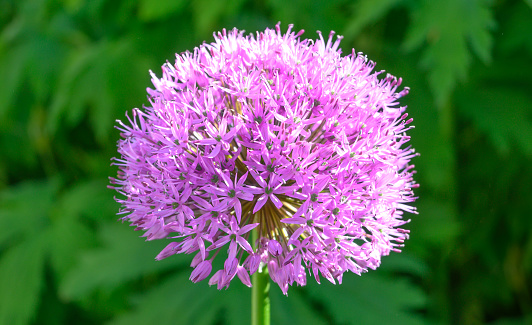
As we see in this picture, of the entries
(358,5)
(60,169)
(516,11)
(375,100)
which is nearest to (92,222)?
(60,169)

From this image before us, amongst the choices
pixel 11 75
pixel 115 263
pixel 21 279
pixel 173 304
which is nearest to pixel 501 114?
pixel 173 304

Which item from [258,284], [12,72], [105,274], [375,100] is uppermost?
[12,72]

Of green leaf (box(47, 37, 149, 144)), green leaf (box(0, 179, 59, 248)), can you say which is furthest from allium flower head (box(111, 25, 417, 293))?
green leaf (box(0, 179, 59, 248))

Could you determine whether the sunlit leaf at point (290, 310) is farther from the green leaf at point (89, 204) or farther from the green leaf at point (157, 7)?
the green leaf at point (157, 7)

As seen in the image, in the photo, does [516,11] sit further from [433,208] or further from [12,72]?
[12,72]

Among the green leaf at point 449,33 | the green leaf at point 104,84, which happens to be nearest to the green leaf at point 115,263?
the green leaf at point 104,84

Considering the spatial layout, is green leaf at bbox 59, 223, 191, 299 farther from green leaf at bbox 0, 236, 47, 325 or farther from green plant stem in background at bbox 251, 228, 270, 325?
green plant stem in background at bbox 251, 228, 270, 325

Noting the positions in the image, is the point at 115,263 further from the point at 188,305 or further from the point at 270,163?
the point at 270,163
